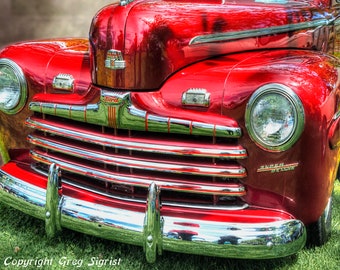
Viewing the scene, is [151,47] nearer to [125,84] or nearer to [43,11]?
[125,84]

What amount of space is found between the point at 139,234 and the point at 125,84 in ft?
2.27

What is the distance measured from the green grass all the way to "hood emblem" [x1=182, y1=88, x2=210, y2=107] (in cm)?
77

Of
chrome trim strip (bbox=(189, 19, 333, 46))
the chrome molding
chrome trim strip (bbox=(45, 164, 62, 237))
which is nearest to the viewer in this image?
the chrome molding

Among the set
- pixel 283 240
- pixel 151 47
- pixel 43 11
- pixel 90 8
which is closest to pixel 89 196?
pixel 151 47

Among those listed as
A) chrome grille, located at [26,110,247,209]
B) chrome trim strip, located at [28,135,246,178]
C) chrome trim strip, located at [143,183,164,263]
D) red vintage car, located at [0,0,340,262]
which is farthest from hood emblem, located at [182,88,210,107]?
chrome trim strip, located at [143,183,164,263]

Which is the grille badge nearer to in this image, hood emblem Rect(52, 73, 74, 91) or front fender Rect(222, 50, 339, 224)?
front fender Rect(222, 50, 339, 224)

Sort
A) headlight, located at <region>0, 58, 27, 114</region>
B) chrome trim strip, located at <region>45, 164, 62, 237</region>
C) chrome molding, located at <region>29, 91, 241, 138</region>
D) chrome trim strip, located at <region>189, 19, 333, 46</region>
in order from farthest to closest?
headlight, located at <region>0, 58, 27, 114</region>, chrome trim strip, located at <region>189, 19, 333, 46</region>, chrome trim strip, located at <region>45, 164, 62, 237</region>, chrome molding, located at <region>29, 91, 241, 138</region>

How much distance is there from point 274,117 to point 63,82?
1128 mm

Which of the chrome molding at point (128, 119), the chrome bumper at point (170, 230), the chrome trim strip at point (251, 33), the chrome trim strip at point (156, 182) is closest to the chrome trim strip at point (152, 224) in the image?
the chrome bumper at point (170, 230)

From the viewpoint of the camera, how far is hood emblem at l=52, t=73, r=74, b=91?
2.75 meters

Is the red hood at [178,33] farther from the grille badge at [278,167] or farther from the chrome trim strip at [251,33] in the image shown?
the grille badge at [278,167]

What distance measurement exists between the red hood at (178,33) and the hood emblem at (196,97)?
19cm

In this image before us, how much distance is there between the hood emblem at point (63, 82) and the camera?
2.75 metres

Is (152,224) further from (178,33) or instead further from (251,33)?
(251,33)
